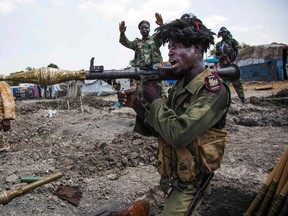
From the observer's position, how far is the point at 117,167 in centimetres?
406

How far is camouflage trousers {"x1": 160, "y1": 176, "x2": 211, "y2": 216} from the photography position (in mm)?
1869

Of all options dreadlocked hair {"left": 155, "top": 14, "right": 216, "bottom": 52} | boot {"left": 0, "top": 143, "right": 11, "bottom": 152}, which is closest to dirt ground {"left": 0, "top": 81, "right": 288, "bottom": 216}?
boot {"left": 0, "top": 143, "right": 11, "bottom": 152}

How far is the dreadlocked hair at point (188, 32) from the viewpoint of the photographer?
1955 mm

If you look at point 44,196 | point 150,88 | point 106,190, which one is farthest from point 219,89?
point 44,196

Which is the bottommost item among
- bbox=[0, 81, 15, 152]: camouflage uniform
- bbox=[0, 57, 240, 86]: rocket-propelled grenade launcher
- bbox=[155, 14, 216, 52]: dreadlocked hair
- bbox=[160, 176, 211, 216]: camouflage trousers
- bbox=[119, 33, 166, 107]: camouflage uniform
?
bbox=[160, 176, 211, 216]: camouflage trousers

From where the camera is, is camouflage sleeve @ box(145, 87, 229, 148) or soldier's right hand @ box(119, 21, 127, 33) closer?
camouflage sleeve @ box(145, 87, 229, 148)

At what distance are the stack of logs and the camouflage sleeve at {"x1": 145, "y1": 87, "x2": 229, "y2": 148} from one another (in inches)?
41.3

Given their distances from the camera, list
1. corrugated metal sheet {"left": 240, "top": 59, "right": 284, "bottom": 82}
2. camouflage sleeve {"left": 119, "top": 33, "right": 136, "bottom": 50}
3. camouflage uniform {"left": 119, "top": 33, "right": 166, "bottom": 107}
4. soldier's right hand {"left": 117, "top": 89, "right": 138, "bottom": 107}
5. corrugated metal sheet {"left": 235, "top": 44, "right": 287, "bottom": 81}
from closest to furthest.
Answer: soldier's right hand {"left": 117, "top": 89, "right": 138, "bottom": 107} → camouflage sleeve {"left": 119, "top": 33, "right": 136, "bottom": 50} → camouflage uniform {"left": 119, "top": 33, "right": 166, "bottom": 107} → corrugated metal sheet {"left": 235, "top": 44, "right": 287, "bottom": 81} → corrugated metal sheet {"left": 240, "top": 59, "right": 284, "bottom": 82}

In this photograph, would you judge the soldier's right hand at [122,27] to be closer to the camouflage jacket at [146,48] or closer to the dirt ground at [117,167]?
the camouflage jacket at [146,48]

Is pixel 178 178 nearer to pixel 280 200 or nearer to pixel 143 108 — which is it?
pixel 143 108

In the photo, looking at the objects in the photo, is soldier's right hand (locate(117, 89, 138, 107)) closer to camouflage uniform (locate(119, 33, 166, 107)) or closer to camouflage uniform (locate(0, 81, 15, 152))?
camouflage uniform (locate(0, 81, 15, 152))

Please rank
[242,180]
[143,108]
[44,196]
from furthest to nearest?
[242,180]
[44,196]
[143,108]

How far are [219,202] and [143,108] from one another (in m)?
1.86

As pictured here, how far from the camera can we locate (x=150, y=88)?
1.97 meters
